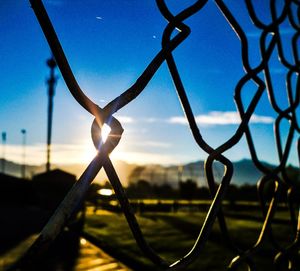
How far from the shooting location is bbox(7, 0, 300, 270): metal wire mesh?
427mm

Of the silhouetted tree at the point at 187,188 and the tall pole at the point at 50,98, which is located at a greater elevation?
the tall pole at the point at 50,98

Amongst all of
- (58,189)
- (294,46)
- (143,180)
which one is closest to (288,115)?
(294,46)

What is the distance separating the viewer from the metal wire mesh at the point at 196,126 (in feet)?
1.40

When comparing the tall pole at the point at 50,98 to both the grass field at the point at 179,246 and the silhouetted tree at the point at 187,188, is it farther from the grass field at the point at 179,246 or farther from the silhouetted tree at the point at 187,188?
the grass field at the point at 179,246

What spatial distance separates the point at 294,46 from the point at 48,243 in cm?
87

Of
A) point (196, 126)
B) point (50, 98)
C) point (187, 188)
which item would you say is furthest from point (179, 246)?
point (187, 188)

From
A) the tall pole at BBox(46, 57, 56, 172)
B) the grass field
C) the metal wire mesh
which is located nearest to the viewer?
the metal wire mesh

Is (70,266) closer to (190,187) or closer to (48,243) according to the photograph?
(48,243)

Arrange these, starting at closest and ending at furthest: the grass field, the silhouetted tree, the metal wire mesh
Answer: the metal wire mesh
the grass field
the silhouetted tree

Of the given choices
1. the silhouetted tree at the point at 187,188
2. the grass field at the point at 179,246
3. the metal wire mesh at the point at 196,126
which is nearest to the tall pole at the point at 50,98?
the silhouetted tree at the point at 187,188

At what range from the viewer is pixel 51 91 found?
106ft

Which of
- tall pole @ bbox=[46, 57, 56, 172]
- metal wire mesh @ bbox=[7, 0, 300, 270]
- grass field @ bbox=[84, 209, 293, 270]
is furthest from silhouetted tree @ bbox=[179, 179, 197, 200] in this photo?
metal wire mesh @ bbox=[7, 0, 300, 270]

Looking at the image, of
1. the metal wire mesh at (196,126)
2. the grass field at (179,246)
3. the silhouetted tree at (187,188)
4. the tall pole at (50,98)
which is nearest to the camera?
the metal wire mesh at (196,126)

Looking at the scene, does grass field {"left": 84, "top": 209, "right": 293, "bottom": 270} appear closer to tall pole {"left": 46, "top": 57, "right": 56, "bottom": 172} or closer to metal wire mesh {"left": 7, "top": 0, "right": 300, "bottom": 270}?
metal wire mesh {"left": 7, "top": 0, "right": 300, "bottom": 270}
